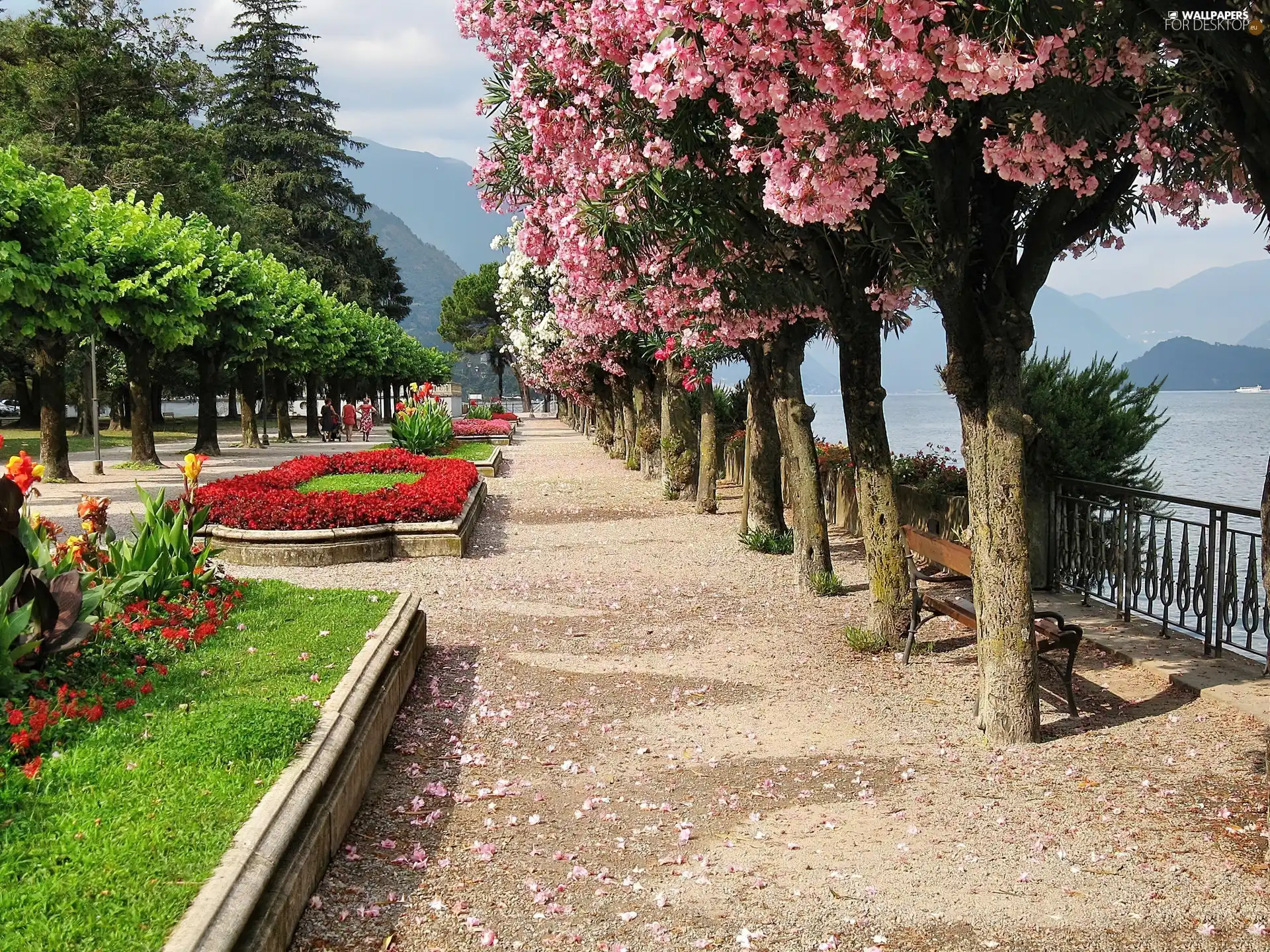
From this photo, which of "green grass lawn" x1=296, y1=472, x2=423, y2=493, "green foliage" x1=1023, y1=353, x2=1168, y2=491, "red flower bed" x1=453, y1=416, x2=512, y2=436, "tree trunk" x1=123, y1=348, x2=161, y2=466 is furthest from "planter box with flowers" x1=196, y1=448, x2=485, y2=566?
"red flower bed" x1=453, y1=416, x2=512, y2=436

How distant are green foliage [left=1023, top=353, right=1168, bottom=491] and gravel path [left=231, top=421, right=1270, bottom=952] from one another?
7.44ft

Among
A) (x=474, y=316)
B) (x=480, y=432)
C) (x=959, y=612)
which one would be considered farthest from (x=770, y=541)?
(x=474, y=316)

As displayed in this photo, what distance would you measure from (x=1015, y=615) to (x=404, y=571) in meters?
7.44

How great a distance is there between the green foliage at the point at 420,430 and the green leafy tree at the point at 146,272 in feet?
16.5

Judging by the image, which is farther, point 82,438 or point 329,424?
point 329,424

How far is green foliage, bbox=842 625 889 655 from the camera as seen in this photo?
27.4 feet

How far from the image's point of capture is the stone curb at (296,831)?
3381 mm

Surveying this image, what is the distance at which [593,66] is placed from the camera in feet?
23.7

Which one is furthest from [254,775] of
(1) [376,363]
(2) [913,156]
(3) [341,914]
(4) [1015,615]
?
(1) [376,363]

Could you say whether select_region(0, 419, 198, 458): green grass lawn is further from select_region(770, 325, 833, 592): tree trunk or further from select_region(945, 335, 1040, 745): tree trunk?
select_region(945, 335, 1040, 745): tree trunk

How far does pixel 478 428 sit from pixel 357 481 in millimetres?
22232

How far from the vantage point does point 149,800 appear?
13.8 feet

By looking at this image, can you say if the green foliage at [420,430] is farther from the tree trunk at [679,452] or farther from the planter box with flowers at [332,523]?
the planter box with flowers at [332,523]

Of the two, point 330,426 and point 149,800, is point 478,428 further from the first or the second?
point 149,800
